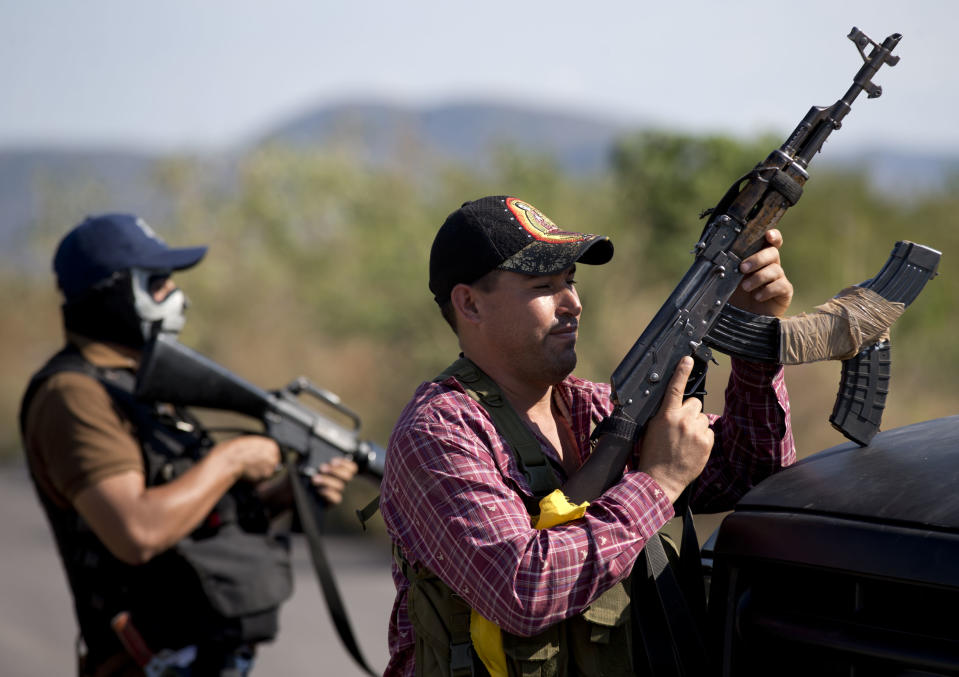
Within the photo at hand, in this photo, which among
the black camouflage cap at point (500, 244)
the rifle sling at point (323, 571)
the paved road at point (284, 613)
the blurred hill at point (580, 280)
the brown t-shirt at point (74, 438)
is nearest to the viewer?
the black camouflage cap at point (500, 244)

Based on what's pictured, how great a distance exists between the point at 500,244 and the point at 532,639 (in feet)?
2.90

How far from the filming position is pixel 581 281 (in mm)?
9703

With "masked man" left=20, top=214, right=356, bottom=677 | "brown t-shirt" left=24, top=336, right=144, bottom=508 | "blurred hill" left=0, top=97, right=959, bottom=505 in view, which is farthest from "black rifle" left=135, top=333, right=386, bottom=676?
"blurred hill" left=0, top=97, right=959, bottom=505

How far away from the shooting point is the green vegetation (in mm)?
9406

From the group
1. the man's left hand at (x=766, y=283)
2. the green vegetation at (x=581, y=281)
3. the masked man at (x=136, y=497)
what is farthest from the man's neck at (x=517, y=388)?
the green vegetation at (x=581, y=281)

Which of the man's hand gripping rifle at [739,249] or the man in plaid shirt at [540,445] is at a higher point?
the man's hand gripping rifle at [739,249]

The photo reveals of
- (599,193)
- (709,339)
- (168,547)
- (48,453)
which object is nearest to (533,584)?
(709,339)

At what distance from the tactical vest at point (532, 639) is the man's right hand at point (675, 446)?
244mm

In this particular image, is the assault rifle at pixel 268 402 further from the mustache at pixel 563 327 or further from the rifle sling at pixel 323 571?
the mustache at pixel 563 327

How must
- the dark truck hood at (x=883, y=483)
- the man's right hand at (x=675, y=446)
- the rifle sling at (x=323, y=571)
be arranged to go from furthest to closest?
the rifle sling at (x=323, y=571)
the man's right hand at (x=675, y=446)
the dark truck hood at (x=883, y=483)

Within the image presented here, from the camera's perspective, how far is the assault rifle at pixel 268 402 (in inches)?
139

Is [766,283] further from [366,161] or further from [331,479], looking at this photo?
[366,161]

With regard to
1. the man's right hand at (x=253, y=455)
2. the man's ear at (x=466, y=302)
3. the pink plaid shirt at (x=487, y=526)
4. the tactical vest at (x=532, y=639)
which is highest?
the man's ear at (x=466, y=302)

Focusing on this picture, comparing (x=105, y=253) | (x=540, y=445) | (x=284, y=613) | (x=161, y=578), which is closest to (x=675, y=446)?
(x=540, y=445)
